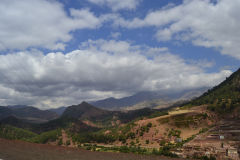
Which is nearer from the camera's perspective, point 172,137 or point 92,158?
point 92,158

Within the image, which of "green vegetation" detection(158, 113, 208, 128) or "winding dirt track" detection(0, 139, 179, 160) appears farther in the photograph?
"green vegetation" detection(158, 113, 208, 128)

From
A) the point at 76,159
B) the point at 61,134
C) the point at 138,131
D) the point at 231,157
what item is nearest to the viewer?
the point at 76,159

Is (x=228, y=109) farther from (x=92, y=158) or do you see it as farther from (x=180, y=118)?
(x=92, y=158)

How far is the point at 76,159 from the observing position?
79.5ft

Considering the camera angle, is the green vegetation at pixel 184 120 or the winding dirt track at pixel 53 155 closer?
the winding dirt track at pixel 53 155

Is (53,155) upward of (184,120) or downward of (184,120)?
downward

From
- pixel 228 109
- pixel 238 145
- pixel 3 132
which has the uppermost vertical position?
pixel 228 109

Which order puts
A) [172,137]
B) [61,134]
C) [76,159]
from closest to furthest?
[76,159], [172,137], [61,134]

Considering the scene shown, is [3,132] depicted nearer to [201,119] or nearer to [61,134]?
[61,134]

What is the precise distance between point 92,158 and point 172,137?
6108cm

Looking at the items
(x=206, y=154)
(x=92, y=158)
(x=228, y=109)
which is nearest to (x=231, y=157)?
(x=206, y=154)

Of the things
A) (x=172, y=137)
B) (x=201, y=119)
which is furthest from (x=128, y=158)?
(x=201, y=119)

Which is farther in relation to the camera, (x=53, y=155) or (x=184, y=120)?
(x=184, y=120)

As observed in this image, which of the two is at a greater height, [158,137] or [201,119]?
[201,119]
